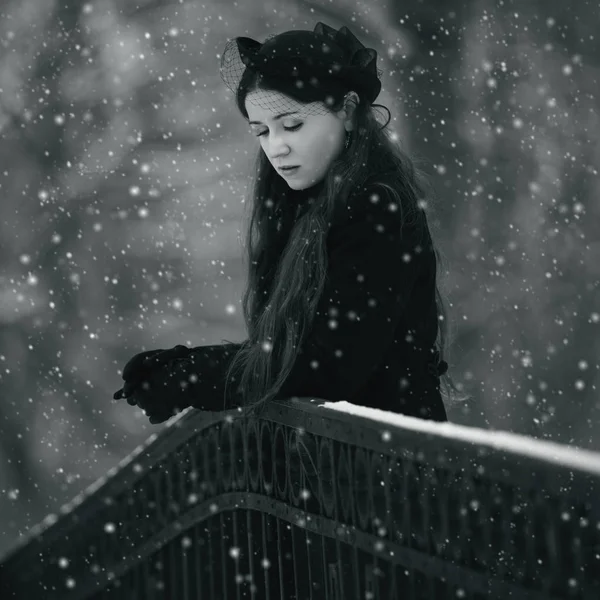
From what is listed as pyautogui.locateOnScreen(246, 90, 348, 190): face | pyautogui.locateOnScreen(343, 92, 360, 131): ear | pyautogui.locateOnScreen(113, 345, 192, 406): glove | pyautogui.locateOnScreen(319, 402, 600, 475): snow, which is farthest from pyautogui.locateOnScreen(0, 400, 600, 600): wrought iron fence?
pyautogui.locateOnScreen(343, 92, 360, 131): ear

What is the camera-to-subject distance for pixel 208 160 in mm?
10695

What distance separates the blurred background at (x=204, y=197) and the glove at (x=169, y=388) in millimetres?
7122

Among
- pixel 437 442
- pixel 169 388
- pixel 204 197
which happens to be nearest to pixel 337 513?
pixel 437 442

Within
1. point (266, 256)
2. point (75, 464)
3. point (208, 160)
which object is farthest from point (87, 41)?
point (266, 256)

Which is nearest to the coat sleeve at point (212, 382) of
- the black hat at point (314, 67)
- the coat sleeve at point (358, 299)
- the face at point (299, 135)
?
the coat sleeve at point (358, 299)

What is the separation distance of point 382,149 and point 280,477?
0.91 m

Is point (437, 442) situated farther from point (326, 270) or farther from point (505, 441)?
point (326, 270)

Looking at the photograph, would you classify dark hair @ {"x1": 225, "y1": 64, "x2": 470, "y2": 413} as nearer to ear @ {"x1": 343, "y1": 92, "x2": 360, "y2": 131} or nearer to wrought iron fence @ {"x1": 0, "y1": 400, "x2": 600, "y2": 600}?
ear @ {"x1": 343, "y1": 92, "x2": 360, "y2": 131}

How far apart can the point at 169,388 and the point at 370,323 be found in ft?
1.74

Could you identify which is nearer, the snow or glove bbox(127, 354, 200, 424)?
the snow

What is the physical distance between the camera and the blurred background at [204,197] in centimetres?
965

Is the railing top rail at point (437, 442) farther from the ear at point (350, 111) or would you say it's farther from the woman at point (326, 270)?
the ear at point (350, 111)

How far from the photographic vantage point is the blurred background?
31.7 ft

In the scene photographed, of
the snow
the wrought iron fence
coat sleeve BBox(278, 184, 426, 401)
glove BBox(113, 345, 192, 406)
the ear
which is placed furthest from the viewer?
the ear
